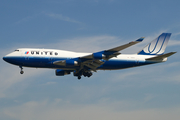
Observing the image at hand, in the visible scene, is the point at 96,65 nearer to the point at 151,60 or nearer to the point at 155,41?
the point at 151,60

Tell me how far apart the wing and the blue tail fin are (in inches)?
480

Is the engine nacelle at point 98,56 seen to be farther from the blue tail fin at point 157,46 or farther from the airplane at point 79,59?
the blue tail fin at point 157,46

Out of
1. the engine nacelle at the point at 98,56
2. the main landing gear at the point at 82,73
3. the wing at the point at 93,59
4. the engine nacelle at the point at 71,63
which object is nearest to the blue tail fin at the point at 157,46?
the wing at the point at 93,59

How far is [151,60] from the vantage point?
59750mm

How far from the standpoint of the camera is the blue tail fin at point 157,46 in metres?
63.3

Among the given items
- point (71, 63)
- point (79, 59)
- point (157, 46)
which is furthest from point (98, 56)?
point (157, 46)

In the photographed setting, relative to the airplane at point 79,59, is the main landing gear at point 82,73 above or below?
below

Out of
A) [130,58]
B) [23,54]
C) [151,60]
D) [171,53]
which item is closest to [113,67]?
[130,58]

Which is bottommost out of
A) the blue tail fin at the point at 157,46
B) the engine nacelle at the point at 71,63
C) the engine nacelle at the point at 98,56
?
the engine nacelle at the point at 71,63

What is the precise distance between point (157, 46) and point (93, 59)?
18451 mm

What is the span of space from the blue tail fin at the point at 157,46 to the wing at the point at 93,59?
1219 cm

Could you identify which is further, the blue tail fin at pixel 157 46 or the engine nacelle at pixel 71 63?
the blue tail fin at pixel 157 46

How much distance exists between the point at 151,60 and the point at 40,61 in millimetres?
23335

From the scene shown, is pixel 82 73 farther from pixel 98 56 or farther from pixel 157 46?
pixel 157 46
